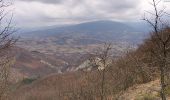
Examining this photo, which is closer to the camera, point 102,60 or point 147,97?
point 147,97

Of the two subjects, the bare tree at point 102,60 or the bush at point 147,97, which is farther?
the bush at point 147,97

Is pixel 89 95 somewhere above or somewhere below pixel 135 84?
below

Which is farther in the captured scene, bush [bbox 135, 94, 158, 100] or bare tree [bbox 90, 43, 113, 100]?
bush [bbox 135, 94, 158, 100]

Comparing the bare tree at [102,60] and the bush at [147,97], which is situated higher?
the bare tree at [102,60]

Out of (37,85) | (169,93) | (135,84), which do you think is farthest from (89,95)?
(37,85)

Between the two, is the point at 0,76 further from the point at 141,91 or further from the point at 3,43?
the point at 3,43

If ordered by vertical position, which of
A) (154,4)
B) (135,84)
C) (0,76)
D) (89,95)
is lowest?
(89,95)

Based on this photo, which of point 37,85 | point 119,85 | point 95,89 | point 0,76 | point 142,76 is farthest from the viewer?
point 37,85

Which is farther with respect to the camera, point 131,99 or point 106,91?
point 106,91

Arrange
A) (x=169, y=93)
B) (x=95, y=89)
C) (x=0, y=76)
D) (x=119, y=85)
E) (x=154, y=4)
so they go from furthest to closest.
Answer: (x=95, y=89) < (x=119, y=85) < (x=0, y=76) < (x=169, y=93) < (x=154, y=4)

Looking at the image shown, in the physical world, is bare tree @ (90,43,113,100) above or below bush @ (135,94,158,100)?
above

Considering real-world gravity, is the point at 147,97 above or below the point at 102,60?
below
